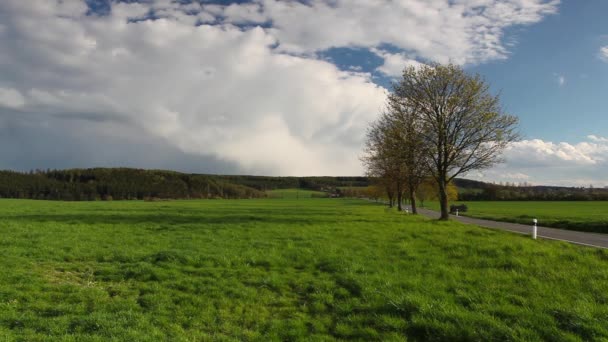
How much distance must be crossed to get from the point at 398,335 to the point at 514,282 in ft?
16.3

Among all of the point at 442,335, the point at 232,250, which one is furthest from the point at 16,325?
the point at 232,250

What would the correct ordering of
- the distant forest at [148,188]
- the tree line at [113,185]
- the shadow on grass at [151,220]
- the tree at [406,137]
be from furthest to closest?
the tree line at [113,185] → the distant forest at [148,188] → the tree at [406,137] → the shadow on grass at [151,220]

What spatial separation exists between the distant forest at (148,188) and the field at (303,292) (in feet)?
351

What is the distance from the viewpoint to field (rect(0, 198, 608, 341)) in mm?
7559

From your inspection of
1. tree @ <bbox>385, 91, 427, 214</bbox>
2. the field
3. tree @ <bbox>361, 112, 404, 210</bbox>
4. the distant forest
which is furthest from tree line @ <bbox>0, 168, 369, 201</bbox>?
the field

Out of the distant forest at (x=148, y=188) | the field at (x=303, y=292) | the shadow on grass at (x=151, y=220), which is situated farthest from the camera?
the distant forest at (x=148, y=188)

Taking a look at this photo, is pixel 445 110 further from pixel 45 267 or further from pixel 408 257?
pixel 45 267

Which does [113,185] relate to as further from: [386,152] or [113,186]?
[386,152]

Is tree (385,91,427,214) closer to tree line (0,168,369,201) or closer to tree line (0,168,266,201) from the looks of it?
tree line (0,168,369,201)

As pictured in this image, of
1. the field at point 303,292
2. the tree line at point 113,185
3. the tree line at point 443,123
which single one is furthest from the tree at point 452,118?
the tree line at point 113,185

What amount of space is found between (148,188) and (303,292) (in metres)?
169

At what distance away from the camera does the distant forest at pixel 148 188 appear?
128375mm

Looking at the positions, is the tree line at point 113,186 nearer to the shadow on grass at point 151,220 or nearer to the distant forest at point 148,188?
the distant forest at point 148,188

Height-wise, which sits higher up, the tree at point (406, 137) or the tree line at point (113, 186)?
the tree at point (406, 137)
